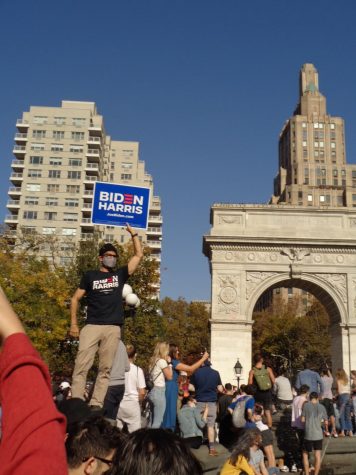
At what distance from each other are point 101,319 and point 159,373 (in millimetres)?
2513

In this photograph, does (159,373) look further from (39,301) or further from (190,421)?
(39,301)

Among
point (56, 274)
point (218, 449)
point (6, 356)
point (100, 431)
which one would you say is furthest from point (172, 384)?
point (56, 274)

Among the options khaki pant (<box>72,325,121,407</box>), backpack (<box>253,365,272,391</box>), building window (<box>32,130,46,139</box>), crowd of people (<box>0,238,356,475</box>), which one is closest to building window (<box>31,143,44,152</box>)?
building window (<box>32,130,46,139</box>)

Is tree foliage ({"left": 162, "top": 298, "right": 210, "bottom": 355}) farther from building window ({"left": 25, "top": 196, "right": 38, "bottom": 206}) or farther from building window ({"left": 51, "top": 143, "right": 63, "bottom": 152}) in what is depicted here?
building window ({"left": 51, "top": 143, "right": 63, "bottom": 152})

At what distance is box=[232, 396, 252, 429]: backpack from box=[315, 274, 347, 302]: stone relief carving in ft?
68.6

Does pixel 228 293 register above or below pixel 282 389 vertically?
above

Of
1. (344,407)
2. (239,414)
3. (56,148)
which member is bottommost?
(344,407)

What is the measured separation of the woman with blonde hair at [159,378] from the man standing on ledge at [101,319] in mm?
2148

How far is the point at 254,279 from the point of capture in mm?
29922

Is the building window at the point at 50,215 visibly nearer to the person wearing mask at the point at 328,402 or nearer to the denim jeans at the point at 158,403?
the person wearing mask at the point at 328,402

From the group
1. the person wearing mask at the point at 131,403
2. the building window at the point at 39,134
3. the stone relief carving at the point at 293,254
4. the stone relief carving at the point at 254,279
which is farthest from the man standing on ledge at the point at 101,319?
the building window at the point at 39,134

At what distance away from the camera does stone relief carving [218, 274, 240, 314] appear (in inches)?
1151

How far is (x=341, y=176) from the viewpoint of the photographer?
93875mm

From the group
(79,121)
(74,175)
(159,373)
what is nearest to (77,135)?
(79,121)
